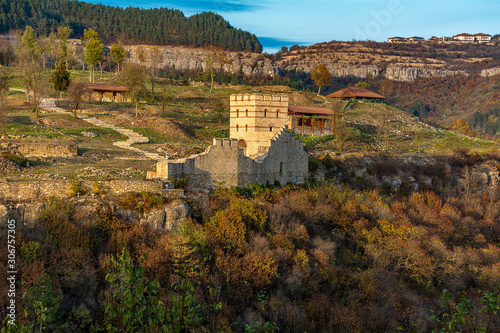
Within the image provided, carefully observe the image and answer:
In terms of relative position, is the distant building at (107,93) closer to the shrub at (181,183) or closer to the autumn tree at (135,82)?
the autumn tree at (135,82)

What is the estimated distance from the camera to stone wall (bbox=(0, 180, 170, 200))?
19.0m

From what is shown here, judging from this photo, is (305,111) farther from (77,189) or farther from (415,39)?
(415,39)

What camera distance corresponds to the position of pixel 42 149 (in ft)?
82.7

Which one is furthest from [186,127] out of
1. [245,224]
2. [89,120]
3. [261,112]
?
[245,224]

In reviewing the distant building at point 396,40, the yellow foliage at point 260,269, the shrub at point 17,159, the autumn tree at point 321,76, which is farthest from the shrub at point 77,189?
the distant building at point 396,40

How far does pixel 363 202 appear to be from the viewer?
96.4 feet

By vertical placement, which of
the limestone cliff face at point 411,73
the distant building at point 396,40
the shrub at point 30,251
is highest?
the distant building at point 396,40

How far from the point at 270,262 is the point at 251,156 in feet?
25.5

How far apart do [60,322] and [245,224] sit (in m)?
9.04

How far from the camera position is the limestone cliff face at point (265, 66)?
393 feet

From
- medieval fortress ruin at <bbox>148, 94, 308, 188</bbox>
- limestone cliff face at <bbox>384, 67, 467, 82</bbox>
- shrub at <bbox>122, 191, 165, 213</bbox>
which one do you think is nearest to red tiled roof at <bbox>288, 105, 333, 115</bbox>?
medieval fortress ruin at <bbox>148, 94, 308, 188</bbox>

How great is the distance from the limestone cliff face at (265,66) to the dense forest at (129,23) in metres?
8.35

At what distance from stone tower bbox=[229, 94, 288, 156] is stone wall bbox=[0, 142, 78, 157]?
945 centimetres

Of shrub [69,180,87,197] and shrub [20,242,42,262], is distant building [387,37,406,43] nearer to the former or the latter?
shrub [69,180,87,197]
